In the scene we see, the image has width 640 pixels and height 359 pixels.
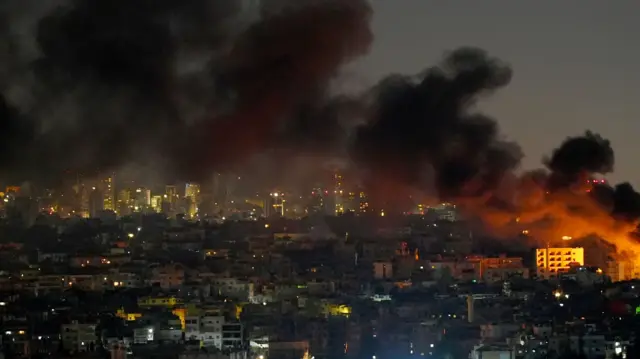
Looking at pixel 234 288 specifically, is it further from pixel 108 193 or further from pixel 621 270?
pixel 108 193

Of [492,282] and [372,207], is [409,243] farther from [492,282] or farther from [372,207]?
[492,282]

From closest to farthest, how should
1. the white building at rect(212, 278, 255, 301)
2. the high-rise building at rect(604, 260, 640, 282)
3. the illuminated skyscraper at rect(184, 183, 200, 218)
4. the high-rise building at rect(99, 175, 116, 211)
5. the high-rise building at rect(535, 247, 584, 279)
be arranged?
A: 1. the white building at rect(212, 278, 255, 301)
2. the high-rise building at rect(604, 260, 640, 282)
3. the high-rise building at rect(535, 247, 584, 279)
4. the high-rise building at rect(99, 175, 116, 211)
5. the illuminated skyscraper at rect(184, 183, 200, 218)

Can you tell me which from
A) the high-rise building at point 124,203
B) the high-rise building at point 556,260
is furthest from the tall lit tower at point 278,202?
the high-rise building at point 556,260

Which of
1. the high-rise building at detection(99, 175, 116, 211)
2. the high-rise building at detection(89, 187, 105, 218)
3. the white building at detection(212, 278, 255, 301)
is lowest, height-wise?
the white building at detection(212, 278, 255, 301)

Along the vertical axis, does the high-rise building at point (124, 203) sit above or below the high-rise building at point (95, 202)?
above

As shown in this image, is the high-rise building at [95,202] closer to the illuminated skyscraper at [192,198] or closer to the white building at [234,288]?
the illuminated skyscraper at [192,198]

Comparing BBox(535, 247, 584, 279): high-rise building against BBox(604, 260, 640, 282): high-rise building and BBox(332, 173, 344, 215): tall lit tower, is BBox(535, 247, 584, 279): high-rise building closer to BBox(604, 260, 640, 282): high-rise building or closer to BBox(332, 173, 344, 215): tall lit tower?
BBox(604, 260, 640, 282): high-rise building

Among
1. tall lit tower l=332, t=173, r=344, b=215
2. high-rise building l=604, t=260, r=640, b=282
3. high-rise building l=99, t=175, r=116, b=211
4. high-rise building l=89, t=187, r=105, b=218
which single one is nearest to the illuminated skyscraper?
high-rise building l=99, t=175, r=116, b=211

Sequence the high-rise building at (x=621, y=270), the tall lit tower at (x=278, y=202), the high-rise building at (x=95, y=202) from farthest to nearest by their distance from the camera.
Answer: the tall lit tower at (x=278, y=202), the high-rise building at (x=95, y=202), the high-rise building at (x=621, y=270)

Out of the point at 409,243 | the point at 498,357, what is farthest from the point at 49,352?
the point at 409,243

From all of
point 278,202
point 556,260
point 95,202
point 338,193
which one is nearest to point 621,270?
point 556,260
